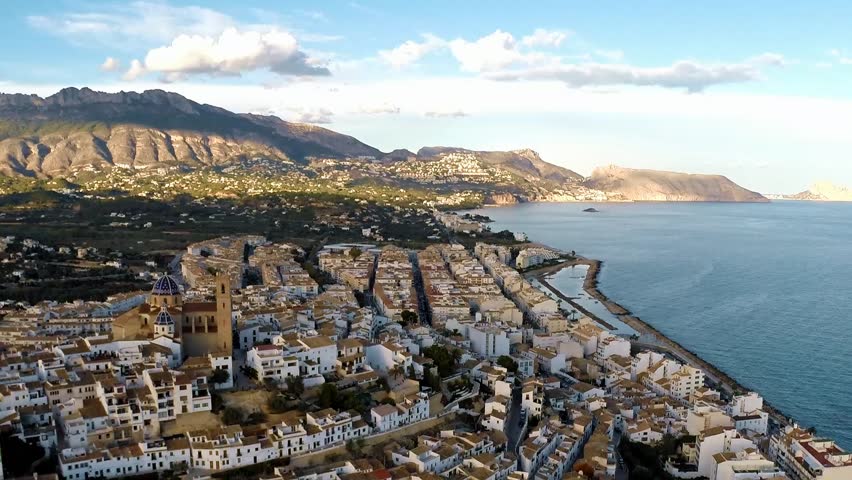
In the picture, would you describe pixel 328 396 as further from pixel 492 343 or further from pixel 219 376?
pixel 492 343

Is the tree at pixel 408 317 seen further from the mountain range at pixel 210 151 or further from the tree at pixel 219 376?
the mountain range at pixel 210 151

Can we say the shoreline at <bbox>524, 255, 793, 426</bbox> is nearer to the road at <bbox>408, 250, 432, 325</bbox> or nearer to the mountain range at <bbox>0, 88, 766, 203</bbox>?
the road at <bbox>408, 250, 432, 325</bbox>

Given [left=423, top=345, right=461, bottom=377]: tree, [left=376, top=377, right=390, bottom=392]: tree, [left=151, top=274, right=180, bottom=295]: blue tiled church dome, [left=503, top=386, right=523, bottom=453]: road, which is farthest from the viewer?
[left=423, top=345, right=461, bottom=377]: tree

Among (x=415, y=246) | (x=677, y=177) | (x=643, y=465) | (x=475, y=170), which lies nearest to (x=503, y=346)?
(x=643, y=465)

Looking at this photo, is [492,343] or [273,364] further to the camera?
[492,343]

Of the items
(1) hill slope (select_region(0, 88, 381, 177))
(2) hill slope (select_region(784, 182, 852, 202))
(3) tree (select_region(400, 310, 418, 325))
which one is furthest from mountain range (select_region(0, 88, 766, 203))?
(3) tree (select_region(400, 310, 418, 325))

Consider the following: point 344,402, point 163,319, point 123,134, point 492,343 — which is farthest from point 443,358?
point 123,134
